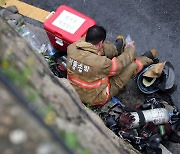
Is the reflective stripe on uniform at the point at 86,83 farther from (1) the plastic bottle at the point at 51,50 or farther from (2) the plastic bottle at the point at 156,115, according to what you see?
(1) the plastic bottle at the point at 51,50

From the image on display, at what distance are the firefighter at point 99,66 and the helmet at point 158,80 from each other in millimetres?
134

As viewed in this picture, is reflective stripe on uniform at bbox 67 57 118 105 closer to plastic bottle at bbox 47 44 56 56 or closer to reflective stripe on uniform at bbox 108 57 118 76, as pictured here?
reflective stripe on uniform at bbox 108 57 118 76

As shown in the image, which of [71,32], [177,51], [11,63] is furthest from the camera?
[177,51]

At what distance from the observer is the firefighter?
4.46m

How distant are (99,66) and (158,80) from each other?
97 centimetres

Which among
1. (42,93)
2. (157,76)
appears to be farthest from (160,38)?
(42,93)

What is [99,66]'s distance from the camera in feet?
14.6

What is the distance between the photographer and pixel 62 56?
536 cm

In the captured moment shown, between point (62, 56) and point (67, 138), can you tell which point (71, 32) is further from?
point (67, 138)

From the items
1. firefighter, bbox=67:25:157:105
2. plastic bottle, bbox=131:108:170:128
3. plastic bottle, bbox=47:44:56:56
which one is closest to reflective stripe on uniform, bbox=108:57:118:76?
firefighter, bbox=67:25:157:105

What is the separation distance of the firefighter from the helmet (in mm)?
134

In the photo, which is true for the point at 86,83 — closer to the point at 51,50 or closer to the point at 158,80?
the point at 158,80

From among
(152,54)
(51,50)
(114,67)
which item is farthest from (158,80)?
(51,50)

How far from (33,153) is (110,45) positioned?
3476 mm
